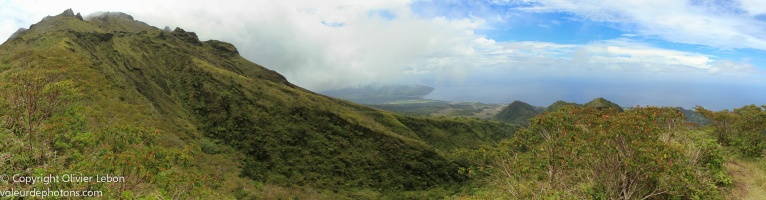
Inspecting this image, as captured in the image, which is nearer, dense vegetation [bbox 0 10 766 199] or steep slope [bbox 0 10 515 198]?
dense vegetation [bbox 0 10 766 199]

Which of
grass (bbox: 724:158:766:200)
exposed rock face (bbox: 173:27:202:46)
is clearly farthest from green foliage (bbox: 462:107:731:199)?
exposed rock face (bbox: 173:27:202:46)

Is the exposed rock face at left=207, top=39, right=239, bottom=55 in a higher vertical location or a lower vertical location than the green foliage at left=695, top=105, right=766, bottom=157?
higher

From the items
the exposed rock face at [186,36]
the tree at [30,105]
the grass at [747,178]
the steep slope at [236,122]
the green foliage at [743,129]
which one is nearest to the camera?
the tree at [30,105]

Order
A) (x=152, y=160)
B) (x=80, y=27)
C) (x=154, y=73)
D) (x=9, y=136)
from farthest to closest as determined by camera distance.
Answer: (x=80, y=27) → (x=154, y=73) → (x=9, y=136) → (x=152, y=160)

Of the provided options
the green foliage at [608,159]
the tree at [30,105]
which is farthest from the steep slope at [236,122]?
the green foliage at [608,159]

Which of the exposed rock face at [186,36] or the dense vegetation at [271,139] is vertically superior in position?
A: the exposed rock face at [186,36]

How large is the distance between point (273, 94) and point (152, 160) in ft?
290

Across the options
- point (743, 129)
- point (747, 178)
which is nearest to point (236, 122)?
point (747, 178)

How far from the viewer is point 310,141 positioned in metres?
81.8

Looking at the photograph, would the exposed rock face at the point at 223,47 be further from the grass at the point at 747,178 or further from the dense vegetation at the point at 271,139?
the grass at the point at 747,178

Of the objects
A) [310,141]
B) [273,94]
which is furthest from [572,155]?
[273,94]

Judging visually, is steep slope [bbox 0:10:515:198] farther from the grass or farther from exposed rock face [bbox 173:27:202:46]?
the grass

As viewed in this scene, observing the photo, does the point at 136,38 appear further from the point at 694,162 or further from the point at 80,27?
the point at 694,162

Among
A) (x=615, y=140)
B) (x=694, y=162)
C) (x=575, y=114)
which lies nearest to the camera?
(x=615, y=140)
